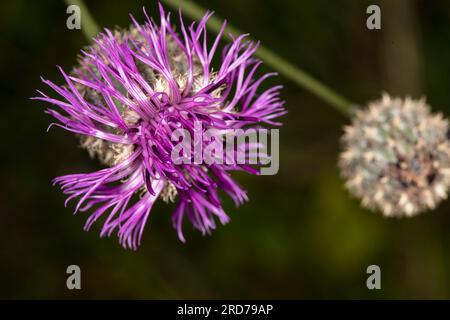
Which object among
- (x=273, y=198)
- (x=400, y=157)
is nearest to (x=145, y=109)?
(x=400, y=157)

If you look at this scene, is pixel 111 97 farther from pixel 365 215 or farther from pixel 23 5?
pixel 365 215

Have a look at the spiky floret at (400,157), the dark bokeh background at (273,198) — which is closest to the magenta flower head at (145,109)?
the spiky floret at (400,157)

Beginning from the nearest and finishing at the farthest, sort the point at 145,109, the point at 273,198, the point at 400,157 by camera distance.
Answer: the point at 145,109
the point at 400,157
the point at 273,198

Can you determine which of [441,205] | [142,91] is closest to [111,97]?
[142,91]

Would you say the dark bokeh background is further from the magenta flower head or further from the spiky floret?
the magenta flower head

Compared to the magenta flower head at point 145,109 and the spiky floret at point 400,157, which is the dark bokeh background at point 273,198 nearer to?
the spiky floret at point 400,157

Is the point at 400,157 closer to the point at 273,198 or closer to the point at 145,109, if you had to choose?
the point at 145,109

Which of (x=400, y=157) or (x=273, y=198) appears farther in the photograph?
(x=273, y=198)
